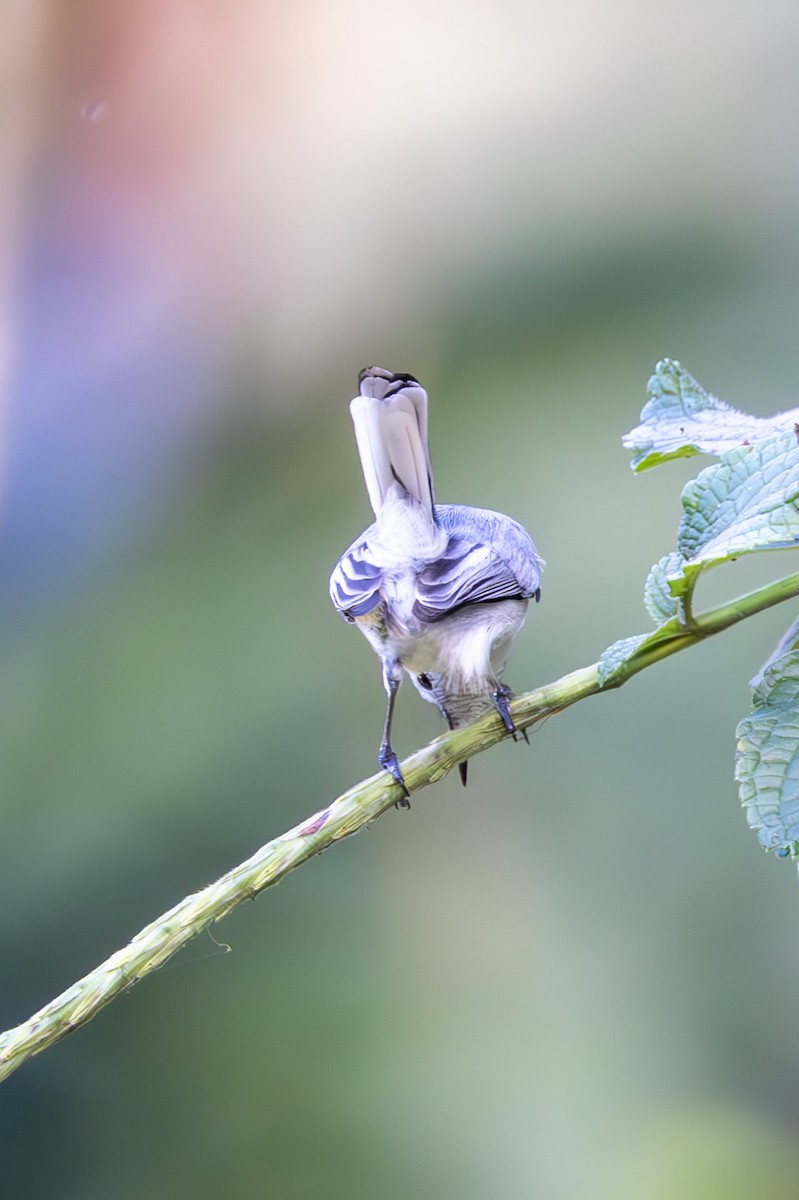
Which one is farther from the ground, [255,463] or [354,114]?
[354,114]

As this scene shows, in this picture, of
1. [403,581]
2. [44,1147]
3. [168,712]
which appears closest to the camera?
[403,581]

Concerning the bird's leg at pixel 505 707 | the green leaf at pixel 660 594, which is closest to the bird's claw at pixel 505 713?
the bird's leg at pixel 505 707

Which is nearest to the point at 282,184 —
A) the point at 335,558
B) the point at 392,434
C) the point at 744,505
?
the point at 335,558

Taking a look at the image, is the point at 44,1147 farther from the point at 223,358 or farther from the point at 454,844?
the point at 223,358

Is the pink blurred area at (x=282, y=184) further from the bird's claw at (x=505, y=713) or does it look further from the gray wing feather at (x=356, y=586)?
the bird's claw at (x=505, y=713)

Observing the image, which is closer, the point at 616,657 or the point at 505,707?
the point at 616,657

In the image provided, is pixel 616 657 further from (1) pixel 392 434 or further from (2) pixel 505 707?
(1) pixel 392 434

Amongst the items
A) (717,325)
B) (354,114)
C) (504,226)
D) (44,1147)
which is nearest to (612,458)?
(717,325)

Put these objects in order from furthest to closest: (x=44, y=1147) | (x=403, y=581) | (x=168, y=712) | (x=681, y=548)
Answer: (x=168, y=712), (x=44, y=1147), (x=403, y=581), (x=681, y=548)
